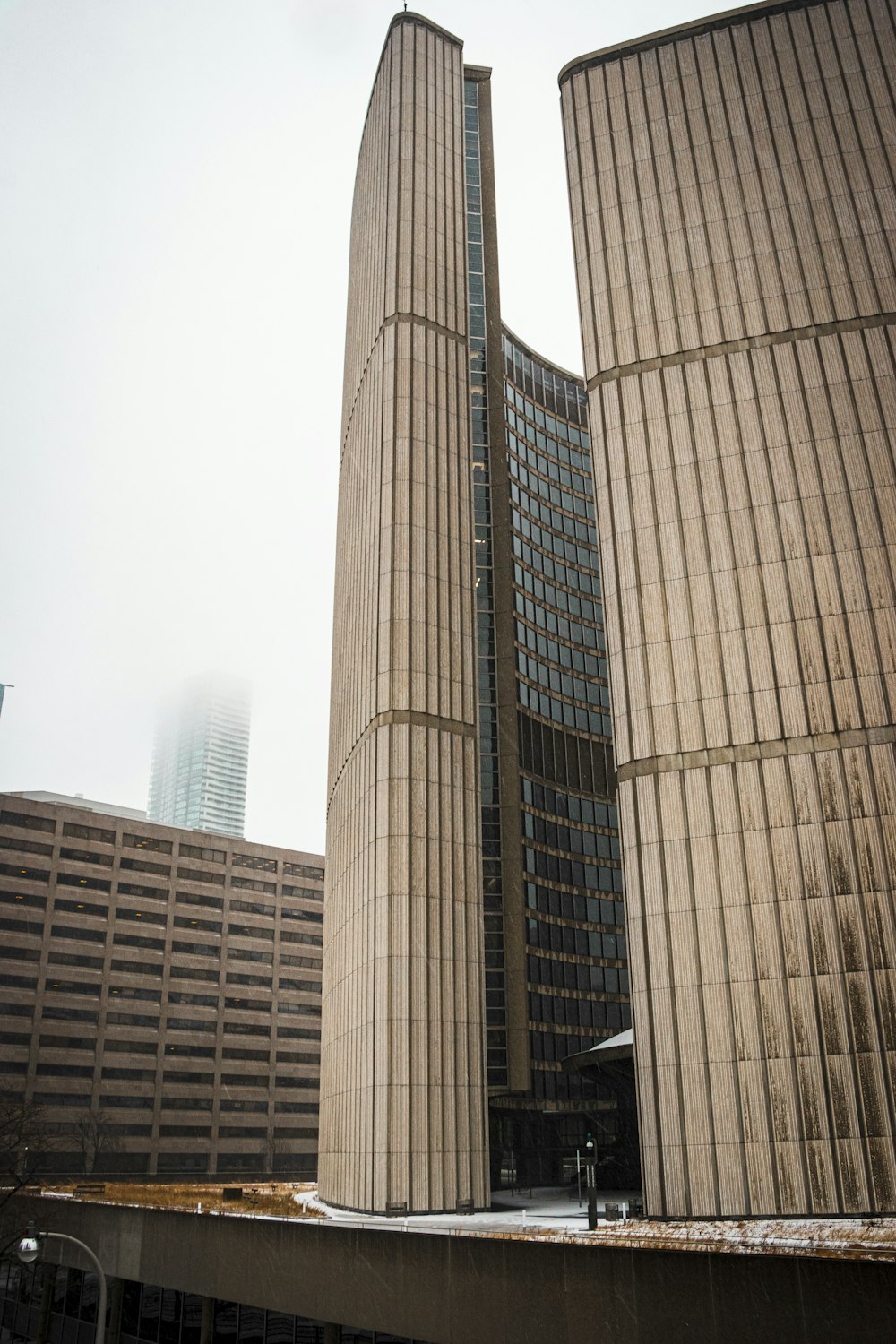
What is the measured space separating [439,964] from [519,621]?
27.2 m

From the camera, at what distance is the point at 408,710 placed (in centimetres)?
4297

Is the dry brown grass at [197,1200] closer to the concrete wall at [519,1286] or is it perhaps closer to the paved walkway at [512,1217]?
the concrete wall at [519,1286]

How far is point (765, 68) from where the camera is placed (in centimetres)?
3922

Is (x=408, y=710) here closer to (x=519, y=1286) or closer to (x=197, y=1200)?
(x=197, y=1200)

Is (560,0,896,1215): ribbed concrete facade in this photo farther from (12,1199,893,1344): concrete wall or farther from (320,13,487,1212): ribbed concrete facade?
(320,13,487,1212): ribbed concrete facade

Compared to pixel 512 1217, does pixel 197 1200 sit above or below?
above

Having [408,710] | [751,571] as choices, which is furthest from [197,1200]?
[751,571]

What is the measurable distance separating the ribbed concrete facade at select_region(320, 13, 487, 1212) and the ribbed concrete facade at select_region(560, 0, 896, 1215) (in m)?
10.1

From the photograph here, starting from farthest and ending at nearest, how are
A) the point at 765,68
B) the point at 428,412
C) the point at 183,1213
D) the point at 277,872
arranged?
1. the point at 277,872
2. the point at 428,412
3. the point at 765,68
4. the point at 183,1213

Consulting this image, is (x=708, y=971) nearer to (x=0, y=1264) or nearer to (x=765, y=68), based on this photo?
(x=765, y=68)

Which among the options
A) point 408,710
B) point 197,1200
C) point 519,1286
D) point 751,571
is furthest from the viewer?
point 408,710

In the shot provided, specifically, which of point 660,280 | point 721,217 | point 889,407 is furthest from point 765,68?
point 889,407

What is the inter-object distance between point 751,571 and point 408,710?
49.1 ft

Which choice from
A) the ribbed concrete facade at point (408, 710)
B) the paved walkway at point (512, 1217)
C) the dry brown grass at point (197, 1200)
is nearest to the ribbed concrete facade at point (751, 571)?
the paved walkway at point (512, 1217)
